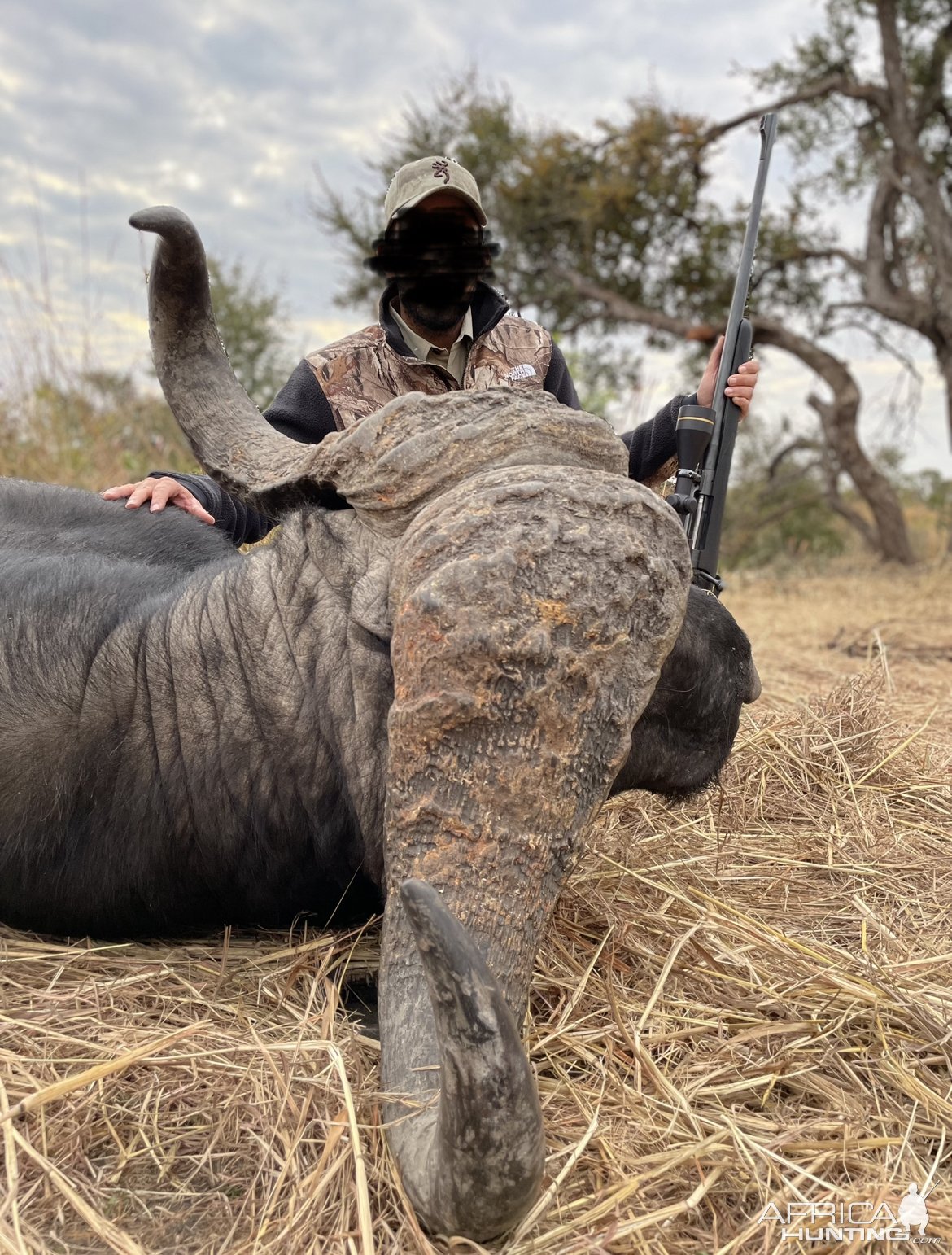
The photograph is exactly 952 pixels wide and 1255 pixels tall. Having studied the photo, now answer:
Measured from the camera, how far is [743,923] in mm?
2199

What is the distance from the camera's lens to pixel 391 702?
1.75m

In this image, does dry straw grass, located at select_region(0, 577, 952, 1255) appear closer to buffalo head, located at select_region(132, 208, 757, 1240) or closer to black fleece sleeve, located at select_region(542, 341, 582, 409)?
buffalo head, located at select_region(132, 208, 757, 1240)

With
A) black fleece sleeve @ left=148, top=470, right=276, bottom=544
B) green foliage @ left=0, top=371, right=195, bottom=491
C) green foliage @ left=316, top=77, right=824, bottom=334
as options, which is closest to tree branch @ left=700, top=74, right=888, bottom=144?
green foliage @ left=316, top=77, right=824, bottom=334

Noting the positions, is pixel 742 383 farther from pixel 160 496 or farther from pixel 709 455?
pixel 160 496

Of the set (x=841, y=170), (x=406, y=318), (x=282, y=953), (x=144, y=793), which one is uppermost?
(x=841, y=170)

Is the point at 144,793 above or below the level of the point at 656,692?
below

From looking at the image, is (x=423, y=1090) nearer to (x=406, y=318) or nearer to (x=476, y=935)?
(x=476, y=935)

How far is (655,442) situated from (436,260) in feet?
3.52

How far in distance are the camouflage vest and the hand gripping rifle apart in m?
0.71

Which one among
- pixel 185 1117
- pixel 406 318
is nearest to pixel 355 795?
pixel 185 1117

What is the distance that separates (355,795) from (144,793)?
0.44 m

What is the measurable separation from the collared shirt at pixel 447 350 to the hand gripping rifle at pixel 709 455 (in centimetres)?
87

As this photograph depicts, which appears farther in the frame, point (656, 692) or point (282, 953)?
point (282, 953)

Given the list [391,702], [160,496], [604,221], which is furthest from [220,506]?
[604,221]
